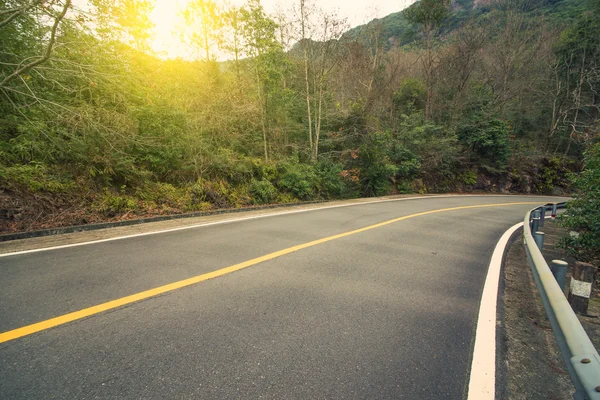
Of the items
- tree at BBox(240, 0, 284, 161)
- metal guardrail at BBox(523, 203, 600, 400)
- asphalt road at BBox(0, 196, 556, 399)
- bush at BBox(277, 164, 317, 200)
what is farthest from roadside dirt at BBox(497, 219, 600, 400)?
tree at BBox(240, 0, 284, 161)

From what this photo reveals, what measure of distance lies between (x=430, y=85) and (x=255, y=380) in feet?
88.0

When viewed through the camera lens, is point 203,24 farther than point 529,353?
Yes

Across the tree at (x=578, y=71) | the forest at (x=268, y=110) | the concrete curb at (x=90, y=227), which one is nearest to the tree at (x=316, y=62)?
the forest at (x=268, y=110)

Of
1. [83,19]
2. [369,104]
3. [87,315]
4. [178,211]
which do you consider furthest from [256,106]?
[87,315]

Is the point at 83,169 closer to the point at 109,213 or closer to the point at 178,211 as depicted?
the point at 109,213

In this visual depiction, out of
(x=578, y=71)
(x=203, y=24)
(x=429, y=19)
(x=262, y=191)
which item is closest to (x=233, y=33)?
(x=203, y=24)

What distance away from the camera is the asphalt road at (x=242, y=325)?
6.13ft

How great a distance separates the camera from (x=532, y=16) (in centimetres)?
2683

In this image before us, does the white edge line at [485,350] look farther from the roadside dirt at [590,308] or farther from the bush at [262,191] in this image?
the bush at [262,191]

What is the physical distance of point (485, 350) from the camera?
234cm

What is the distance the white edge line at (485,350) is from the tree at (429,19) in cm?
2306

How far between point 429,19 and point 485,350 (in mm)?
29110

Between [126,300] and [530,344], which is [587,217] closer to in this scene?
[530,344]

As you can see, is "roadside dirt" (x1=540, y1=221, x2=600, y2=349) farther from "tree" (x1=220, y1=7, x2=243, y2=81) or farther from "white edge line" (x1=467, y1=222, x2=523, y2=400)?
"tree" (x1=220, y1=7, x2=243, y2=81)
